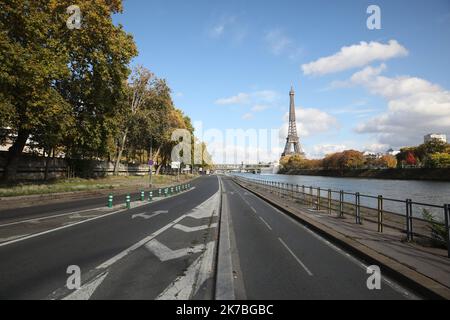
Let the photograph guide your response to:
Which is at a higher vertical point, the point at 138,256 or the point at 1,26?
the point at 1,26

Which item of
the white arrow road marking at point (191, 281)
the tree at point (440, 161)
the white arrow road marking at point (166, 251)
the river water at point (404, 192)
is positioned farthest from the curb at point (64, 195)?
the tree at point (440, 161)

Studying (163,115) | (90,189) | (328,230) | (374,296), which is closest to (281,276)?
(374,296)

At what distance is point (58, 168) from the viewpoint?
39781 mm

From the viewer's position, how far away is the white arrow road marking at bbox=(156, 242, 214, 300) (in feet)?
19.3

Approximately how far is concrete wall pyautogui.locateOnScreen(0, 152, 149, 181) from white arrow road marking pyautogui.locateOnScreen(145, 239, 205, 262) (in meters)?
26.1

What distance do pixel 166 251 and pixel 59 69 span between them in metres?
18.5

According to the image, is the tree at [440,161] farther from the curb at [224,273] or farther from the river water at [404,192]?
the curb at [224,273]

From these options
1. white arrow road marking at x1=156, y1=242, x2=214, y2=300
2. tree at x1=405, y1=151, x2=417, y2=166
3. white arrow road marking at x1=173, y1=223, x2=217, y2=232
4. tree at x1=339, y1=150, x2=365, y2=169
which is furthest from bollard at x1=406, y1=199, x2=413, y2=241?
tree at x1=339, y1=150, x2=365, y2=169

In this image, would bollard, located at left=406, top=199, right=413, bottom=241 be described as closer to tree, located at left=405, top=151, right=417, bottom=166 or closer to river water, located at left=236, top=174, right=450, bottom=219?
river water, located at left=236, top=174, right=450, bottom=219

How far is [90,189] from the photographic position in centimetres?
3091
